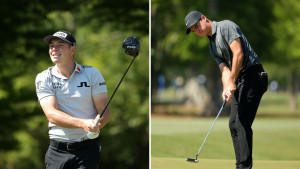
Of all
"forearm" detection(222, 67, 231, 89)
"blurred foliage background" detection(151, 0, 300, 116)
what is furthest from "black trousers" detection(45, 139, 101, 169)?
"blurred foliage background" detection(151, 0, 300, 116)

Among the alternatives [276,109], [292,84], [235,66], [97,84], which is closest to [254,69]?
[235,66]

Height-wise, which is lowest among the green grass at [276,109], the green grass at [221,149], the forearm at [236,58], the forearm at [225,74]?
the green grass at [276,109]

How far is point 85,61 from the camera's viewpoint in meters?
27.3

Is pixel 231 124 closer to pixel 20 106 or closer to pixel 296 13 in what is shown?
pixel 20 106

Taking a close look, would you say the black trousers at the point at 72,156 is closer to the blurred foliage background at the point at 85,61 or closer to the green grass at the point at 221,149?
the green grass at the point at 221,149

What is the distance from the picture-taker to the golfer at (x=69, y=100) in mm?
4363

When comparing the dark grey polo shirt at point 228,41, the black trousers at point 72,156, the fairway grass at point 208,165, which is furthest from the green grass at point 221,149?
the black trousers at point 72,156

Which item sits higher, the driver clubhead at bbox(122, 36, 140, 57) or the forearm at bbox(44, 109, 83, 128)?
the driver clubhead at bbox(122, 36, 140, 57)

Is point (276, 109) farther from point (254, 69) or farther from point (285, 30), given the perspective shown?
point (254, 69)

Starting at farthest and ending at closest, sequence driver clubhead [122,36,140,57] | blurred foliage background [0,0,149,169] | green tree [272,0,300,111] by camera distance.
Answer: green tree [272,0,300,111] < blurred foliage background [0,0,149,169] < driver clubhead [122,36,140,57]

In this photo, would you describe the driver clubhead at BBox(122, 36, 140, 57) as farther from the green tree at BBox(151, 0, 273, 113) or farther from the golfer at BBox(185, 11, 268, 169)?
the green tree at BBox(151, 0, 273, 113)

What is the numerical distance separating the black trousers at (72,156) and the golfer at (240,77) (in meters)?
1.69

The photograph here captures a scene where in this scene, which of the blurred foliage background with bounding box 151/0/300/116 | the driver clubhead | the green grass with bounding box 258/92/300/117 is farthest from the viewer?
the green grass with bounding box 258/92/300/117

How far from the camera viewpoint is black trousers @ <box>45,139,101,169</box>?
4367 mm
